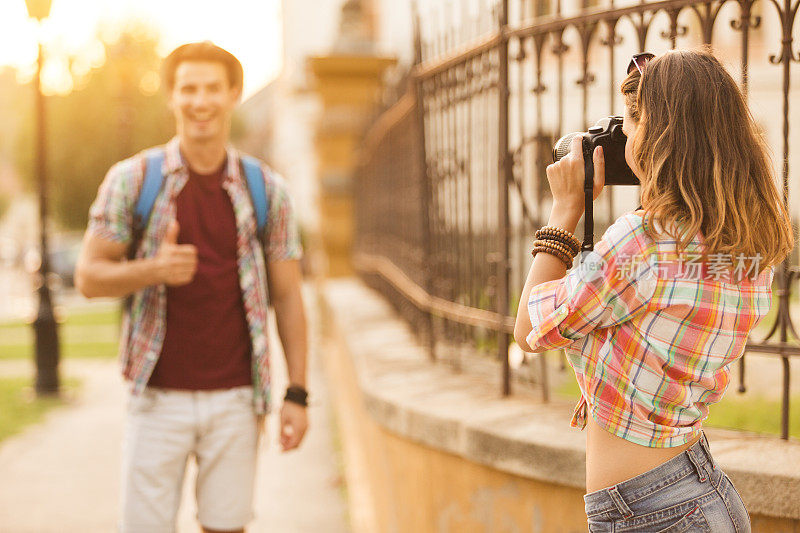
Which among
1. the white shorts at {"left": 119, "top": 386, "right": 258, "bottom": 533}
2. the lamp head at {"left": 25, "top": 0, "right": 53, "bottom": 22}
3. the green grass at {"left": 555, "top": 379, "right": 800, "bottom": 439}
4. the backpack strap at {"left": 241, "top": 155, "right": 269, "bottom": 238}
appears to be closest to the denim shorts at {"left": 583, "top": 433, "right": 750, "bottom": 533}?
the white shorts at {"left": 119, "top": 386, "right": 258, "bottom": 533}

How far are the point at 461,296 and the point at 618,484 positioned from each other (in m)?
2.78

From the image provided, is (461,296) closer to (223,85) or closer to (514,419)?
(514,419)

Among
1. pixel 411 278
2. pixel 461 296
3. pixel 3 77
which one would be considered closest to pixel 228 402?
pixel 461 296

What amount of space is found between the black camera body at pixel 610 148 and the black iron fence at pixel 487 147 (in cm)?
27

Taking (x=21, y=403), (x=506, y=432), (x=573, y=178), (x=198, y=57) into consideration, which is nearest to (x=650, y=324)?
(x=573, y=178)

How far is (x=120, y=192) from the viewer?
3133mm

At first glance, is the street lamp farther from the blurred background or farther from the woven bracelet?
the woven bracelet

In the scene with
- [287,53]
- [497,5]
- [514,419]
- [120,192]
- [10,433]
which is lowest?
[10,433]

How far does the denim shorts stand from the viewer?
1.78m

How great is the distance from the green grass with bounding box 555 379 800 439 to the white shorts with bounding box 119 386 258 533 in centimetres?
169

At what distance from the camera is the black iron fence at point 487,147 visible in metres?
2.97

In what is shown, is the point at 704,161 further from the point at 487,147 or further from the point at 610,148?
the point at 487,147

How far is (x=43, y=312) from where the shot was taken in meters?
10.4

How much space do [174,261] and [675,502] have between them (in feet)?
6.12
